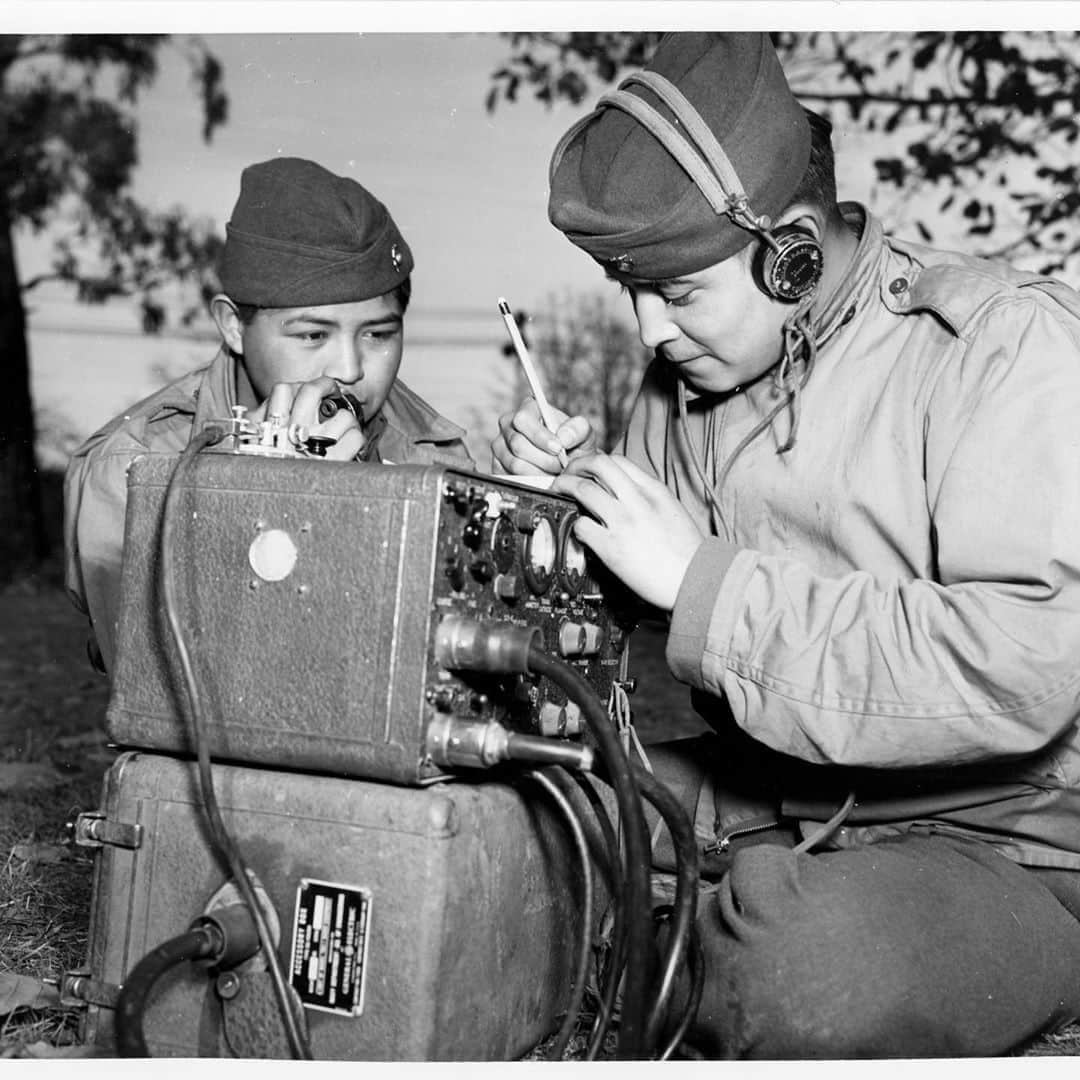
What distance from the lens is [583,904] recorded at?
1.64 metres

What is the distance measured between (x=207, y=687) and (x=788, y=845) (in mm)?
1136

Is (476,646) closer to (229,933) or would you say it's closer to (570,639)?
(570,639)

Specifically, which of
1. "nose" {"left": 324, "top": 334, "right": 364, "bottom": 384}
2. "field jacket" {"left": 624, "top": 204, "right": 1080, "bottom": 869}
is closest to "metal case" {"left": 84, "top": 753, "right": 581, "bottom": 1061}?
"field jacket" {"left": 624, "top": 204, "right": 1080, "bottom": 869}

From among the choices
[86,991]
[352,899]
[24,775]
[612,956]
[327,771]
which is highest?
[327,771]

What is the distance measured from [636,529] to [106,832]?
851 mm

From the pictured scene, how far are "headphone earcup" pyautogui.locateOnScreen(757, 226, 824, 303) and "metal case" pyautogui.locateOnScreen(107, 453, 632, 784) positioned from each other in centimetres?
59

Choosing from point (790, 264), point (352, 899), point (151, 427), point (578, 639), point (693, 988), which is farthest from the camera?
point (151, 427)

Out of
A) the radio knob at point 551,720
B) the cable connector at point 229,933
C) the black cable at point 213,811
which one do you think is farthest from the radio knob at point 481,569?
the cable connector at point 229,933

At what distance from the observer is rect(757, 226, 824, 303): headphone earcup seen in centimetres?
197

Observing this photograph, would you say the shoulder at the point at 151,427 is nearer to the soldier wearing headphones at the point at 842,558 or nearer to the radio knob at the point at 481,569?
the soldier wearing headphones at the point at 842,558

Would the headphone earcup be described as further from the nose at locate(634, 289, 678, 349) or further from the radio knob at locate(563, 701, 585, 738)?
the radio knob at locate(563, 701, 585, 738)

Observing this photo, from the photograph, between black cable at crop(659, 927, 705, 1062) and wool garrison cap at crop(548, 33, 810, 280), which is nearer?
black cable at crop(659, 927, 705, 1062)

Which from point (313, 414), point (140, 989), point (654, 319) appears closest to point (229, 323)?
point (313, 414)

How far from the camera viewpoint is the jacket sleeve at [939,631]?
1.72 metres
